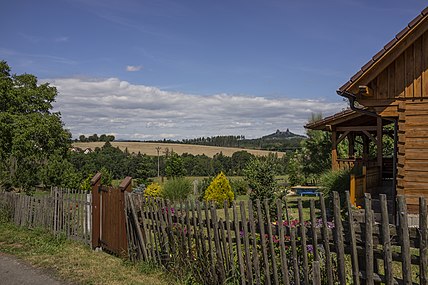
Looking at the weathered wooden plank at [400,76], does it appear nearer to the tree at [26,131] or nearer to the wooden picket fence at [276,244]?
the wooden picket fence at [276,244]

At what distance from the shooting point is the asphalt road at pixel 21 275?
22.3 ft

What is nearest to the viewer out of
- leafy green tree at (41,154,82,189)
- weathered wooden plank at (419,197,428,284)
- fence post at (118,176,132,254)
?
weathered wooden plank at (419,197,428,284)

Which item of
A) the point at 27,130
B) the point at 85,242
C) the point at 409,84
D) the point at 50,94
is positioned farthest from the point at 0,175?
the point at 409,84

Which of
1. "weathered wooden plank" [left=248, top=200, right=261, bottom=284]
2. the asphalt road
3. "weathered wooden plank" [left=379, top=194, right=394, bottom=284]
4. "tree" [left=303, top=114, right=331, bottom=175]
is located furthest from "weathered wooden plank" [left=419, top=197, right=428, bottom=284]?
"tree" [left=303, top=114, right=331, bottom=175]

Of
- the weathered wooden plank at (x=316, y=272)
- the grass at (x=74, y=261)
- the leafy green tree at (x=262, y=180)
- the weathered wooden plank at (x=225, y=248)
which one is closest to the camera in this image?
the weathered wooden plank at (x=316, y=272)

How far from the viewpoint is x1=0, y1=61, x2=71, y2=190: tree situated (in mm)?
21125

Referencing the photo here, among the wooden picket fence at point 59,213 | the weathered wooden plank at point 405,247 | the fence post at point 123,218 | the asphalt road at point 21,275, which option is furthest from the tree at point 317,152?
the weathered wooden plank at point 405,247

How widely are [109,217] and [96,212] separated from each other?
59 centimetres

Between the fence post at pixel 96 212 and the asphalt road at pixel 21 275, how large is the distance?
144 centimetres

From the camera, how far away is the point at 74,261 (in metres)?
7.97

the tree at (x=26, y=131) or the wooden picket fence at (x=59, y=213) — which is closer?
the wooden picket fence at (x=59, y=213)

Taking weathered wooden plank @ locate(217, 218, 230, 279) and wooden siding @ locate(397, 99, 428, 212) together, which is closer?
weathered wooden plank @ locate(217, 218, 230, 279)

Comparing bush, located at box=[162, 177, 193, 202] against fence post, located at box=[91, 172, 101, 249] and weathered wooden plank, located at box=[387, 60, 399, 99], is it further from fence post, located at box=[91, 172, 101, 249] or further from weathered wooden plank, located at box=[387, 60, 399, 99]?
weathered wooden plank, located at box=[387, 60, 399, 99]

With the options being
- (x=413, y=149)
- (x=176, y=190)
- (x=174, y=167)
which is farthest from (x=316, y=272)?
(x=174, y=167)
